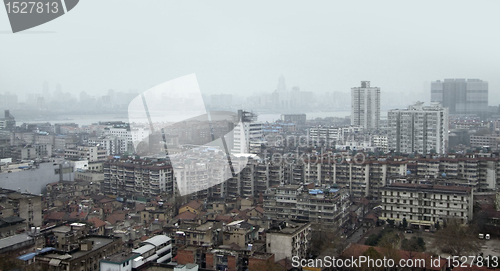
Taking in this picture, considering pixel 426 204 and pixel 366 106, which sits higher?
pixel 366 106

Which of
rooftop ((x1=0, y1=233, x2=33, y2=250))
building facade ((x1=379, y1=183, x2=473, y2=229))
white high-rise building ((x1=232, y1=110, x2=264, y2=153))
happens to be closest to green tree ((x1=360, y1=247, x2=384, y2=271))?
building facade ((x1=379, y1=183, x2=473, y2=229))

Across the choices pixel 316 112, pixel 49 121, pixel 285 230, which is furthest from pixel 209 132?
pixel 316 112
